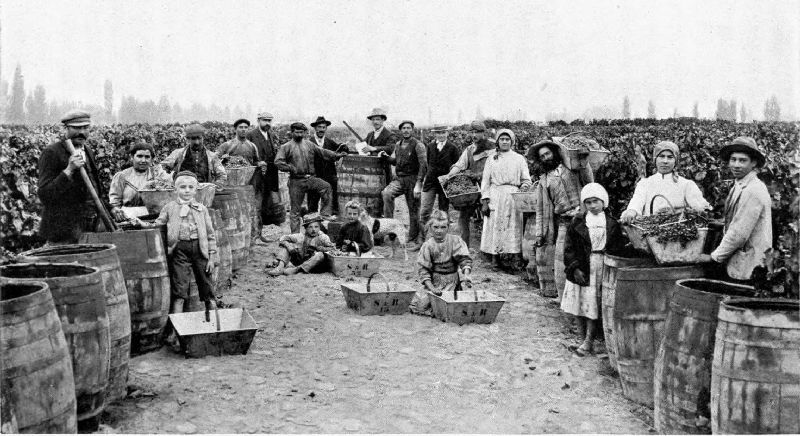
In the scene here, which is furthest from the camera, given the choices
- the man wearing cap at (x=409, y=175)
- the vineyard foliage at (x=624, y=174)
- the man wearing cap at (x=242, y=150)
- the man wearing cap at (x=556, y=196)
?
the man wearing cap at (x=409, y=175)

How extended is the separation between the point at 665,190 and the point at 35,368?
16.5 ft

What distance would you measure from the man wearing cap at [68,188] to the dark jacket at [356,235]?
14.5ft

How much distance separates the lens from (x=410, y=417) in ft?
17.9

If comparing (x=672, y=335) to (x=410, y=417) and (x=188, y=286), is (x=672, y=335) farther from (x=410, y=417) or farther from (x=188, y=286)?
(x=188, y=286)

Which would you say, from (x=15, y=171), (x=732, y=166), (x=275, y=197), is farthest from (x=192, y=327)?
(x=275, y=197)

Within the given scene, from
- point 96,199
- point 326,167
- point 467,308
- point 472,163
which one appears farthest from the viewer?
point 326,167

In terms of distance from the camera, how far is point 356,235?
1077cm

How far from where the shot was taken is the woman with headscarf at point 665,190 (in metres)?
6.40

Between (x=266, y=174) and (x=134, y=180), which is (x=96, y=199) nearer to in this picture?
(x=134, y=180)

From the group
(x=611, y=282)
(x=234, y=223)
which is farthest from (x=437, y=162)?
(x=611, y=282)

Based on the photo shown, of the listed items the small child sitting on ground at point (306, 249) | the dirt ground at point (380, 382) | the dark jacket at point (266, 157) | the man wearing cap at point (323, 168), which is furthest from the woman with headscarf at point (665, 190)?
the dark jacket at point (266, 157)

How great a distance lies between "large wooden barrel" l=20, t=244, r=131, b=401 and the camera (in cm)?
528

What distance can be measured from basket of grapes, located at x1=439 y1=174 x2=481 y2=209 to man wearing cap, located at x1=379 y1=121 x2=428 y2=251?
0.91m

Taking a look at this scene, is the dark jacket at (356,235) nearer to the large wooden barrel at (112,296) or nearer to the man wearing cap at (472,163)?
the man wearing cap at (472,163)
